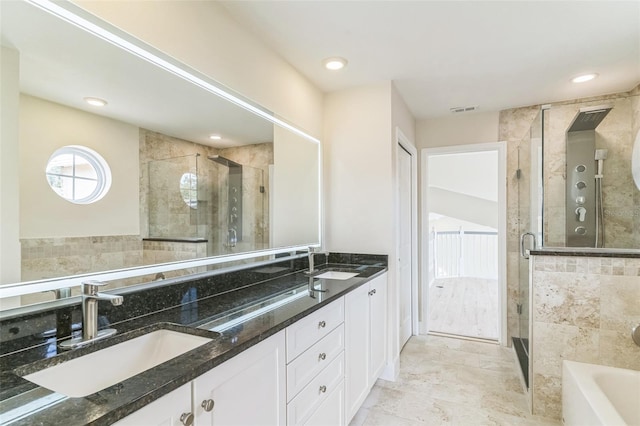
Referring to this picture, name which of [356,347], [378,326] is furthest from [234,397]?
[378,326]

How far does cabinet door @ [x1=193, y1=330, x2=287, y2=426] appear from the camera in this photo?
901 mm

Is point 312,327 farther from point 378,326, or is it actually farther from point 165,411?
point 378,326

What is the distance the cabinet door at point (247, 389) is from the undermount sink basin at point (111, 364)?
16 cm

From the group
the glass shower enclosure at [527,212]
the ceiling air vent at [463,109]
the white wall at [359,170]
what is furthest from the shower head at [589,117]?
the white wall at [359,170]

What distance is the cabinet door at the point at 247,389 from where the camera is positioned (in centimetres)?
90

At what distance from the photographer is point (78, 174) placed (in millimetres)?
1114

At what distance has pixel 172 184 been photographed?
1.48 m

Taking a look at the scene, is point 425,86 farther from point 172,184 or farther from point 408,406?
point 408,406

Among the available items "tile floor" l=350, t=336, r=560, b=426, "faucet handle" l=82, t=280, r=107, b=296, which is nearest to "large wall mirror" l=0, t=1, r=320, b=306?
"faucet handle" l=82, t=280, r=107, b=296

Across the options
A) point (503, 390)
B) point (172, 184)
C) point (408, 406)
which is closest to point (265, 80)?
point (172, 184)

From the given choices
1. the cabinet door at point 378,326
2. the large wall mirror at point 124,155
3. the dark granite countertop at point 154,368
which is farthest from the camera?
the cabinet door at point 378,326

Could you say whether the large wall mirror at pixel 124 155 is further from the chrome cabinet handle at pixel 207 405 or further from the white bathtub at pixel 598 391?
the white bathtub at pixel 598 391

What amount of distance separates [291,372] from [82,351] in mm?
762

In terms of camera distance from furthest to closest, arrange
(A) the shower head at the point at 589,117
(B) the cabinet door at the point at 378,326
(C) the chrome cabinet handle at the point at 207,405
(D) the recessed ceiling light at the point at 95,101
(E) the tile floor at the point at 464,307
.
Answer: (E) the tile floor at the point at 464,307 < (A) the shower head at the point at 589,117 < (B) the cabinet door at the point at 378,326 < (D) the recessed ceiling light at the point at 95,101 < (C) the chrome cabinet handle at the point at 207,405
